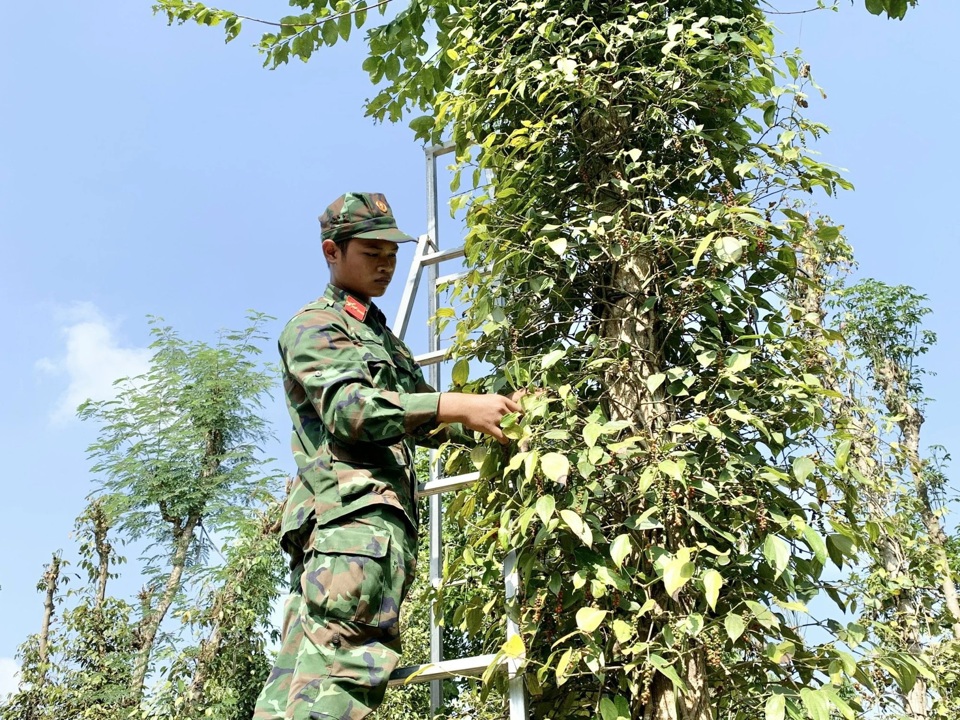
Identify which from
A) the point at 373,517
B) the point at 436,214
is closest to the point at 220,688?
the point at 436,214

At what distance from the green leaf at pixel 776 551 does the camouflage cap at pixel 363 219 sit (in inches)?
45.7

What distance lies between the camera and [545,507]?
196cm

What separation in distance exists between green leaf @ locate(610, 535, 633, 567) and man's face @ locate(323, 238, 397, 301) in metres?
1.00

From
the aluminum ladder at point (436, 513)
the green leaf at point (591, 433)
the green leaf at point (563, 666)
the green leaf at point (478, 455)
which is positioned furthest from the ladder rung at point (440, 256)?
the green leaf at point (563, 666)

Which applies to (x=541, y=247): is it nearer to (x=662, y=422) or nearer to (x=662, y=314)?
(x=662, y=314)

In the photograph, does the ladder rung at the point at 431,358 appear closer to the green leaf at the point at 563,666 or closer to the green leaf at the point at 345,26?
the green leaf at the point at 563,666

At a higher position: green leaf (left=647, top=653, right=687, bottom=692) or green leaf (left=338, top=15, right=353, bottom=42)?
green leaf (left=338, top=15, right=353, bottom=42)

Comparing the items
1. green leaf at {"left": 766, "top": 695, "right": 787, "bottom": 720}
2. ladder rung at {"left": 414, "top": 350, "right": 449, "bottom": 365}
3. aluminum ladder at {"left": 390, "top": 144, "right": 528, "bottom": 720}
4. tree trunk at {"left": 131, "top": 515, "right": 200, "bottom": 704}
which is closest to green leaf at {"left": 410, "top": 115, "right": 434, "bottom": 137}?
aluminum ladder at {"left": 390, "top": 144, "right": 528, "bottom": 720}

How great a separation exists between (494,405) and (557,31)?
1.06 metres

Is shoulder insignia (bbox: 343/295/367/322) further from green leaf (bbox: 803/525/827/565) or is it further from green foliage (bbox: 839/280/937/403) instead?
green foliage (bbox: 839/280/937/403)

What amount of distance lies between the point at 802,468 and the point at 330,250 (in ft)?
4.40

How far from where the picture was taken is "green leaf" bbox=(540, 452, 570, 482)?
1.93 meters

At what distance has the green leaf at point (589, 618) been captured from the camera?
1889 millimetres

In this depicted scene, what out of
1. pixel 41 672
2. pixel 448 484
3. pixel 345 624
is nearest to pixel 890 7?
pixel 448 484
